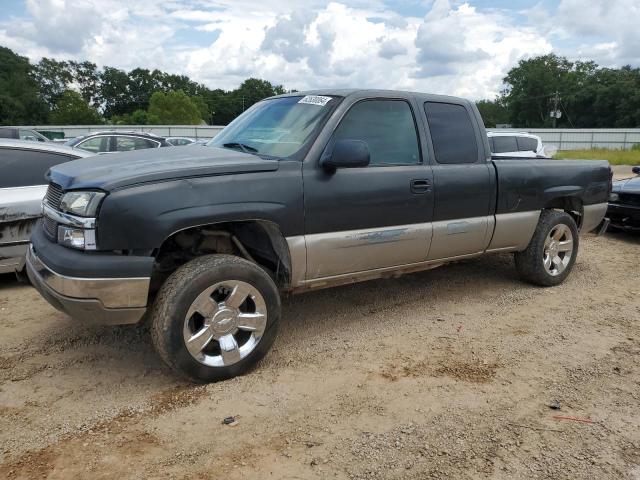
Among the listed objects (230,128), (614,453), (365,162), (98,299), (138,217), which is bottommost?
(614,453)

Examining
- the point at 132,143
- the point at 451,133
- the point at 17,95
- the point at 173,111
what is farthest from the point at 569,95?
the point at 451,133

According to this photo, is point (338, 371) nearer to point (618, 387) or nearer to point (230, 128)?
point (618, 387)

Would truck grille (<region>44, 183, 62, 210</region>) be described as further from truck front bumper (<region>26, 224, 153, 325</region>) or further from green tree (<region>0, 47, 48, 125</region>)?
green tree (<region>0, 47, 48, 125</region>)

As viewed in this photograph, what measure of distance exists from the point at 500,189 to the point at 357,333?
1901 millimetres

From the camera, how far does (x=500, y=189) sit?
15.9 ft

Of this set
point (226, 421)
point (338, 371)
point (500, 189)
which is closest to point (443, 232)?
point (500, 189)

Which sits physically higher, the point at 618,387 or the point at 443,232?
the point at 443,232

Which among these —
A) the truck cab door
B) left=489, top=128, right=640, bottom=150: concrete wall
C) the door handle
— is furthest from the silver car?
left=489, top=128, right=640, bottom=150: concrete wall

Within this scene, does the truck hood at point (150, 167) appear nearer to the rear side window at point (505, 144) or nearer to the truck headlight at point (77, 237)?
the truck headlight at point (77, 237)

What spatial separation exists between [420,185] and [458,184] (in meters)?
0.45

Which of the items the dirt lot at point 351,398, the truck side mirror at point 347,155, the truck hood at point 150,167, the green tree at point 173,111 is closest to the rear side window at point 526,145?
the dirt lot at point 351,398

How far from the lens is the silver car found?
4.96 meters

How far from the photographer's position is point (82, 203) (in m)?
3.11

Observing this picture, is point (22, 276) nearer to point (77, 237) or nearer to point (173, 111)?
point (77, 237)
